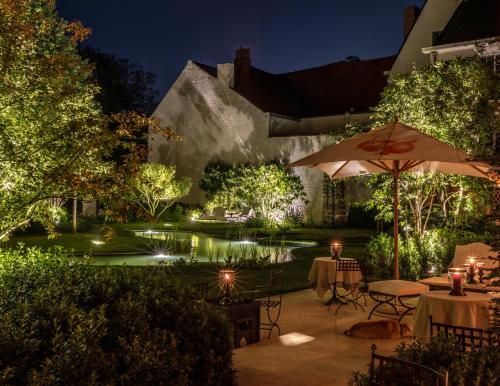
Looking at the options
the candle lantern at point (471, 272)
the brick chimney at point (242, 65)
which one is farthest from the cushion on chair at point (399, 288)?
the brick chimney at point (242, 65)

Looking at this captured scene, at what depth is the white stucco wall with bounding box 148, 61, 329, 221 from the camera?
96.3ft

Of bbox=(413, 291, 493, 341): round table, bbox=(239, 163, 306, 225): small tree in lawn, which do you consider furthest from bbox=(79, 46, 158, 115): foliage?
bbox=(413, 291, 493, 341): round table

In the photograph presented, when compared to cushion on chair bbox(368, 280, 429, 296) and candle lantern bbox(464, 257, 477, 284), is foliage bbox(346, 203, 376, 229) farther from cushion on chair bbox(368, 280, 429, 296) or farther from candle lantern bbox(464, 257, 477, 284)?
cushion on chair bbox(368, 280, 429, 296)

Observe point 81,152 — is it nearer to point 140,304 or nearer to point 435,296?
point 140,304

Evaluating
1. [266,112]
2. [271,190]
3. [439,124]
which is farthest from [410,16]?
[439,124]

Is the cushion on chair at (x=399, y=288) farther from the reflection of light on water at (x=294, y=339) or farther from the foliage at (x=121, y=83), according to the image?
the foliage at (x=121, y=83)

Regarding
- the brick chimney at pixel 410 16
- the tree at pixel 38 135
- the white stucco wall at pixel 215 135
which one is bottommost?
the tree at pixel 38 135

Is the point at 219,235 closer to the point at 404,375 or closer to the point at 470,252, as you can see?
the point at 470,252

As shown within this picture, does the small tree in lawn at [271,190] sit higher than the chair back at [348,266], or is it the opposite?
the small tree in lawn at [271,190]

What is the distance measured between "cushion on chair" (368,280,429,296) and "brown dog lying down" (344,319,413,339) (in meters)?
0.62

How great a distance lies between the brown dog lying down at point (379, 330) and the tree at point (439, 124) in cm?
539

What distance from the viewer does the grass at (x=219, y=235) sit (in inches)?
505

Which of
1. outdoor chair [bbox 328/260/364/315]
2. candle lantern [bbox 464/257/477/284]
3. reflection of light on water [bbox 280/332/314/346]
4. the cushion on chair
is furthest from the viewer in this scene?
outdoor chair [bbox 328/260/364/315]

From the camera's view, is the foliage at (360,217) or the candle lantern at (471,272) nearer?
the candle lantern at (471,272)
